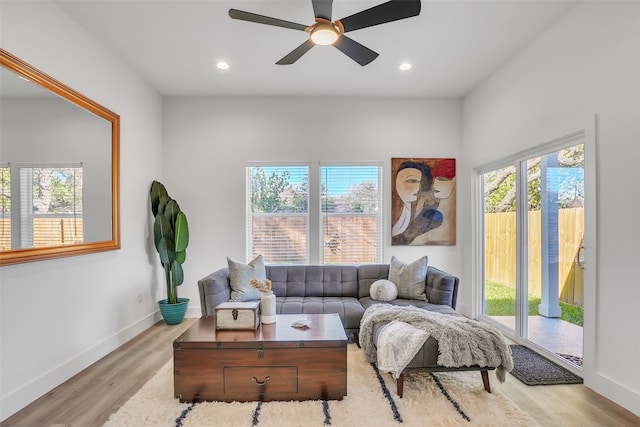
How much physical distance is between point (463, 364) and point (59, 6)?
4063mm

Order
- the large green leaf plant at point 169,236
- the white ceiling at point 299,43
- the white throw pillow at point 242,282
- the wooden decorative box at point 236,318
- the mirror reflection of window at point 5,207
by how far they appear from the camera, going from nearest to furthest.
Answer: the mirror reflection of window at point 5,207
the wooden decorative box at point 236,318
the white ceiling at point 299,43
the white throw pillow at point 242,282
the large green leaf plant at point 169,236

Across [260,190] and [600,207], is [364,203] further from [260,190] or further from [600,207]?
[600,207]

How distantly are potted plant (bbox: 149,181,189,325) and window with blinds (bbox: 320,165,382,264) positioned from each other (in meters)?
1.80

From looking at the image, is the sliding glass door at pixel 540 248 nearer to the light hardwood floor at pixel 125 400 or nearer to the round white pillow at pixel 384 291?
the light hardwood floor at pixel 125 400

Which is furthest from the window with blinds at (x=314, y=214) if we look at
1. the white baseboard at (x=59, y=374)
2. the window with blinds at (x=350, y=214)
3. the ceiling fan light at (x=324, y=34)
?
the ceiling fan light at (x=324, y=34)

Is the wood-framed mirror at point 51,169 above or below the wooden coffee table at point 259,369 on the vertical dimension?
above

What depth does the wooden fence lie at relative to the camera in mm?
2840

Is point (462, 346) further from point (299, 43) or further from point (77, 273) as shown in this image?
point (77, 273)

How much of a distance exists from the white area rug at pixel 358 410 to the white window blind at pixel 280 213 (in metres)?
2.34

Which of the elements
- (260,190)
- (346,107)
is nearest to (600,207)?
(346,107)

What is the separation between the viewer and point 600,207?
2.50 meters

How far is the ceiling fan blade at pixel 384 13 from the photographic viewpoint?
2.12 meters

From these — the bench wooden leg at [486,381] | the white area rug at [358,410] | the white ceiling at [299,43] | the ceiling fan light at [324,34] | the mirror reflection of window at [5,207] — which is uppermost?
the white ceiling at [299,43]

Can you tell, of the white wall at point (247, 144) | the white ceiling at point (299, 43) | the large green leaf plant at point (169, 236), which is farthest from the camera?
the white wall at point (247, 144)
